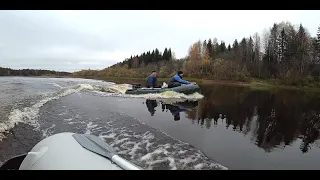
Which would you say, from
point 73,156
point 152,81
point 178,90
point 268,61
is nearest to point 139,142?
point 73,156

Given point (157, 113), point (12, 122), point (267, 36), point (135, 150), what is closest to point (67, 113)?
point (12, 122)

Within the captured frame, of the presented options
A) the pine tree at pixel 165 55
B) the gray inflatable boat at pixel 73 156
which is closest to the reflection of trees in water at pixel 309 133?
the gray inflatable boat at pixel 73 156

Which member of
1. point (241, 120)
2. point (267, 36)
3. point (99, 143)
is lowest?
point (241, 120)

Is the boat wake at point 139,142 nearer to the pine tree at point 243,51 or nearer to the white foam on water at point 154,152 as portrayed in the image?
the white foam on water at point 154,152

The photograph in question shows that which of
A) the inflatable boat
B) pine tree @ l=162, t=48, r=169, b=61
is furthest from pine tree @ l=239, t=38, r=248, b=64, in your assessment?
the inflatable boat

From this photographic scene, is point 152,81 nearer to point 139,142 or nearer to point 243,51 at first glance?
point 139,142

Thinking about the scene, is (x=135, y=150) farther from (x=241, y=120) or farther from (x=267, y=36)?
(x=267, y=36)

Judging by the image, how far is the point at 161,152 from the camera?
485 centimetres

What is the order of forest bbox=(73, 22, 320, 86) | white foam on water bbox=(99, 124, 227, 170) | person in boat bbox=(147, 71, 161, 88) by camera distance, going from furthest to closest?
forest bbox=(73, 22, 320, 86) → person in boat bbox=(147, 71, 161, 88) → white foam on water bbox=(99, 124, 227, 170)

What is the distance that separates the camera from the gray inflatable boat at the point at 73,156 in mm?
2658

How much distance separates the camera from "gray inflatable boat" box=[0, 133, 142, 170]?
2.66 meters

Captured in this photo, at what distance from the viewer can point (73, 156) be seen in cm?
286

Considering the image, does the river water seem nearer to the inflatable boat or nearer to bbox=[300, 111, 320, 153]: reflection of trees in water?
bbox=[300, 111, 320, 153]: reflection of trees in water

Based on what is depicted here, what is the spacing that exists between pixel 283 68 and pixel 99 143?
4965 centimetres
